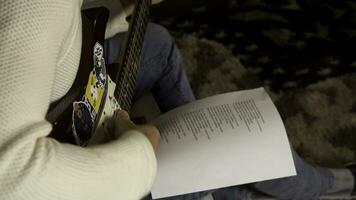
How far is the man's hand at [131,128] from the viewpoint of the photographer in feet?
2.30

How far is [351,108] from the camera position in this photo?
1323mm

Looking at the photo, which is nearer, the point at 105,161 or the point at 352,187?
the point at 105,161

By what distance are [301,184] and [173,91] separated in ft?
0.97

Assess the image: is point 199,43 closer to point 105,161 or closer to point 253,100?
point 253,100

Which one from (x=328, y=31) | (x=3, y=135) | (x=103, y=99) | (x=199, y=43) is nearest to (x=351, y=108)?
(x=328, y=31)

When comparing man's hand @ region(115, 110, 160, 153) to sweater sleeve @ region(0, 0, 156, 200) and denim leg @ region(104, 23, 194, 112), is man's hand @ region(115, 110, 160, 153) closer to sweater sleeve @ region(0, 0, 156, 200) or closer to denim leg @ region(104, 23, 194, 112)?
sweater sleeve @ region(0, 0, 156, 200)

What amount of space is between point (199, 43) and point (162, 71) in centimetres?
46

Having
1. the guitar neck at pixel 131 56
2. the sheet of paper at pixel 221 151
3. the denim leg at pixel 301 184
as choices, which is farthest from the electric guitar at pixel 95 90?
the denim leg at pixel 301 184

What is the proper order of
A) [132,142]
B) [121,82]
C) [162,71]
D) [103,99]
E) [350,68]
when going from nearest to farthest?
[132,142], [103,99], [121,82], [162,71], [350,68]

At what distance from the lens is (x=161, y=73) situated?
1.02m

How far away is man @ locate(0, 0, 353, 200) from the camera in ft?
1.58

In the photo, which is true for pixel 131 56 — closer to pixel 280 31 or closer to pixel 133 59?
pixel 133 59

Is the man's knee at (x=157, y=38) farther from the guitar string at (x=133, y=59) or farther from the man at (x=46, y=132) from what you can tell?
the man at (x=46, y=132)

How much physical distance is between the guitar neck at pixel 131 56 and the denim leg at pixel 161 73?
0.04 m
